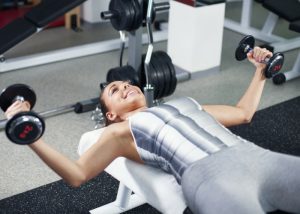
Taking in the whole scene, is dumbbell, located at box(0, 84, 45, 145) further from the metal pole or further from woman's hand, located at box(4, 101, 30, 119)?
the metal pole

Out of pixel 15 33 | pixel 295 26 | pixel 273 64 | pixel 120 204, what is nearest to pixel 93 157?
pixel 120 204

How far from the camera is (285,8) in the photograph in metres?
4.25

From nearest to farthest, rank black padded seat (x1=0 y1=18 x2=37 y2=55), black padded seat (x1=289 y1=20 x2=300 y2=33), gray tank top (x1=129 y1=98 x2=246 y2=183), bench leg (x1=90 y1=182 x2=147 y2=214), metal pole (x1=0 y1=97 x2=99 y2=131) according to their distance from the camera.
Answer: gray tank top (x1=129 y1=98 x2=246 y2=183), bench leg (x1=90 y1=182 x2=147 y2=214), black padded seat (x1=0 y1=18 x2=37 y2=55), metal pole (x1=0 y1=97 x2=99 y2=131), black padded seat (x1=289 y1=20 x2=300 y2=33)

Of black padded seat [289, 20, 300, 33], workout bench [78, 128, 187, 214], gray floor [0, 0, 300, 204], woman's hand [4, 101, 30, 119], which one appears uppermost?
woman's hand [4, 101, 30, 119]

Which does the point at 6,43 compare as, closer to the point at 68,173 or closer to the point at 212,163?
the point at 68,173

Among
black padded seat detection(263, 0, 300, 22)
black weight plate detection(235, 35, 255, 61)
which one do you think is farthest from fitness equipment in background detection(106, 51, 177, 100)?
black padded seat detection(263, 0, 300, 22)

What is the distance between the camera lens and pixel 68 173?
1.77m

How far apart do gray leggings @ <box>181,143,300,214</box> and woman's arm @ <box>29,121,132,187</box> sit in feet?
1.01

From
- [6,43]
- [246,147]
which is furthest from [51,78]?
[246,147]

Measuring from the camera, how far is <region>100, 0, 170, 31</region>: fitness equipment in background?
307 cm

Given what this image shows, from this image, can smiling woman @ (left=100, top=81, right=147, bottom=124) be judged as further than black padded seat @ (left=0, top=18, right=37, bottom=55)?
No

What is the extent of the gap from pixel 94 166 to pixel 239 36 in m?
3.45

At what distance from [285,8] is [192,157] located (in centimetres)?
286

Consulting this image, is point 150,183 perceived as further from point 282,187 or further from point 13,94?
point 13,94
